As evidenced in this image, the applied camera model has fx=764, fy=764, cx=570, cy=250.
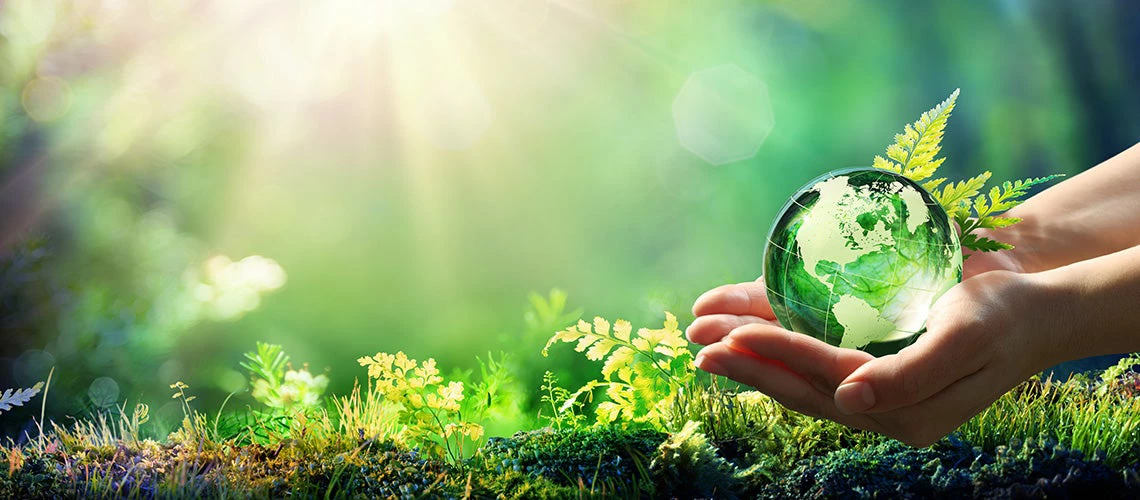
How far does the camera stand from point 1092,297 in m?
1.98

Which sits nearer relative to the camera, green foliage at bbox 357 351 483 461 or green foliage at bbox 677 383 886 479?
green foliage at bbox 677 383 886 479

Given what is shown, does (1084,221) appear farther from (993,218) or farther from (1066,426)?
(1066,426)

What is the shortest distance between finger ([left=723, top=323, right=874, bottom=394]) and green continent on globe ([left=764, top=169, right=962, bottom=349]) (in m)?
0.25

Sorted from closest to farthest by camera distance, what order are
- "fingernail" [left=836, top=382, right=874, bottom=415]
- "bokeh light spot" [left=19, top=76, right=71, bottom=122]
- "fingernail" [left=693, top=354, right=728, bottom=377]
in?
"fingernail" [left=836, top=382, right=874, bottom=415], "fingernail" [left=693, top=354, right=728, bottom=377], "bokeh light spot" [left=19, top=76, right=71, bottom=122]

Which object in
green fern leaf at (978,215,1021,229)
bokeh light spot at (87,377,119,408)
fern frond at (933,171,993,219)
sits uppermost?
bokeh light spot at (87,377,119,408)

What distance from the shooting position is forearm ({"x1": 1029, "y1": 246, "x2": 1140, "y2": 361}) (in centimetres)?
196

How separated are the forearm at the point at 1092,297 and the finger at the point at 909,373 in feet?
1.20

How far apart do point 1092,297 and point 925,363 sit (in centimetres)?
64

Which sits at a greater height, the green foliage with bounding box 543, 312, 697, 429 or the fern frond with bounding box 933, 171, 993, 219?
the fern frond with bounding box 933, 171, 993, 219

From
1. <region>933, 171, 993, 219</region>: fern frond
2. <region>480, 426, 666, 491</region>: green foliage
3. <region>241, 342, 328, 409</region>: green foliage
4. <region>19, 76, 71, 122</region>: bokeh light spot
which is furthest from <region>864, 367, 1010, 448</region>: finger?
<region>19, 76, 71, 122</region>: bokeh light spot

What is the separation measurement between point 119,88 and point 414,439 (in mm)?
2225

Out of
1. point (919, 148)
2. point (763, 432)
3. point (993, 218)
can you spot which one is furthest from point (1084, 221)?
point (763, 432)

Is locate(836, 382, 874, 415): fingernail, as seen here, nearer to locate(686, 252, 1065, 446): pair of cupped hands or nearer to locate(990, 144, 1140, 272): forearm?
locate(686, 252, 1065, 446): pair of cupped hands

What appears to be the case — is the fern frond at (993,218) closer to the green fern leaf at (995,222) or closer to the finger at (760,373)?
the green fern leaf at (995,222)
